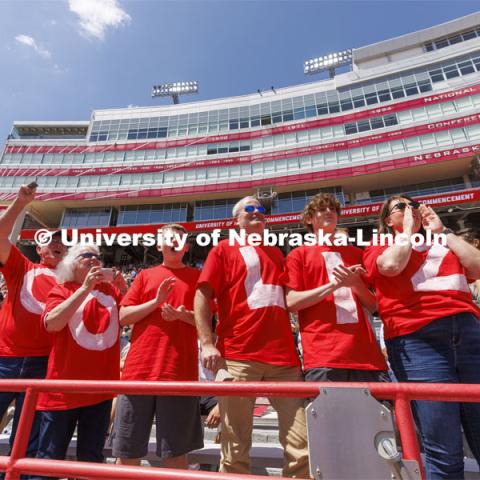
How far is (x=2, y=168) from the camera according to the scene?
102 feet

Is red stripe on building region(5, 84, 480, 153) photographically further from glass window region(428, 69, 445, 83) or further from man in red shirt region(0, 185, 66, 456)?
man in red shirt region(0, 185, 66, 456)

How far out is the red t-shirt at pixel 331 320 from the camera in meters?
1.85

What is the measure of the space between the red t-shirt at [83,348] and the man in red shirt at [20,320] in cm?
40

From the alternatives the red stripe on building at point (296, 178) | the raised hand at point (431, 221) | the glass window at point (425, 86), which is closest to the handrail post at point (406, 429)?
the raised hand at point (431, 221)

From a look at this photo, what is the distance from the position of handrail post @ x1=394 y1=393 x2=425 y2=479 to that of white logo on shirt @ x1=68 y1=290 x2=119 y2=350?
1927 millimetres

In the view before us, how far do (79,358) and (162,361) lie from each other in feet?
1.85

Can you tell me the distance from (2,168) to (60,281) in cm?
3754

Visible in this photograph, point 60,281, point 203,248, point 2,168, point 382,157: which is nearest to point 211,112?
point 203,248

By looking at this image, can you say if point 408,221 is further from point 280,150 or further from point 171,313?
point 280,150

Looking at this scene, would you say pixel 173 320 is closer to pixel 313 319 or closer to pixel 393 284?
pixel 313 319

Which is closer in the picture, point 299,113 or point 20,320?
point 20,320

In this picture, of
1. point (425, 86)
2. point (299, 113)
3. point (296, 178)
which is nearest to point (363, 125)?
point (425, 86)

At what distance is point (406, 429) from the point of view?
1.13 meters

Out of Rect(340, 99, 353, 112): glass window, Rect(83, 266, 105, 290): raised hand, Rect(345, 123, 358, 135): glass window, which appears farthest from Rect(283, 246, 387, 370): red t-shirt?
Rect(340, 99, 353, 112): glass window
